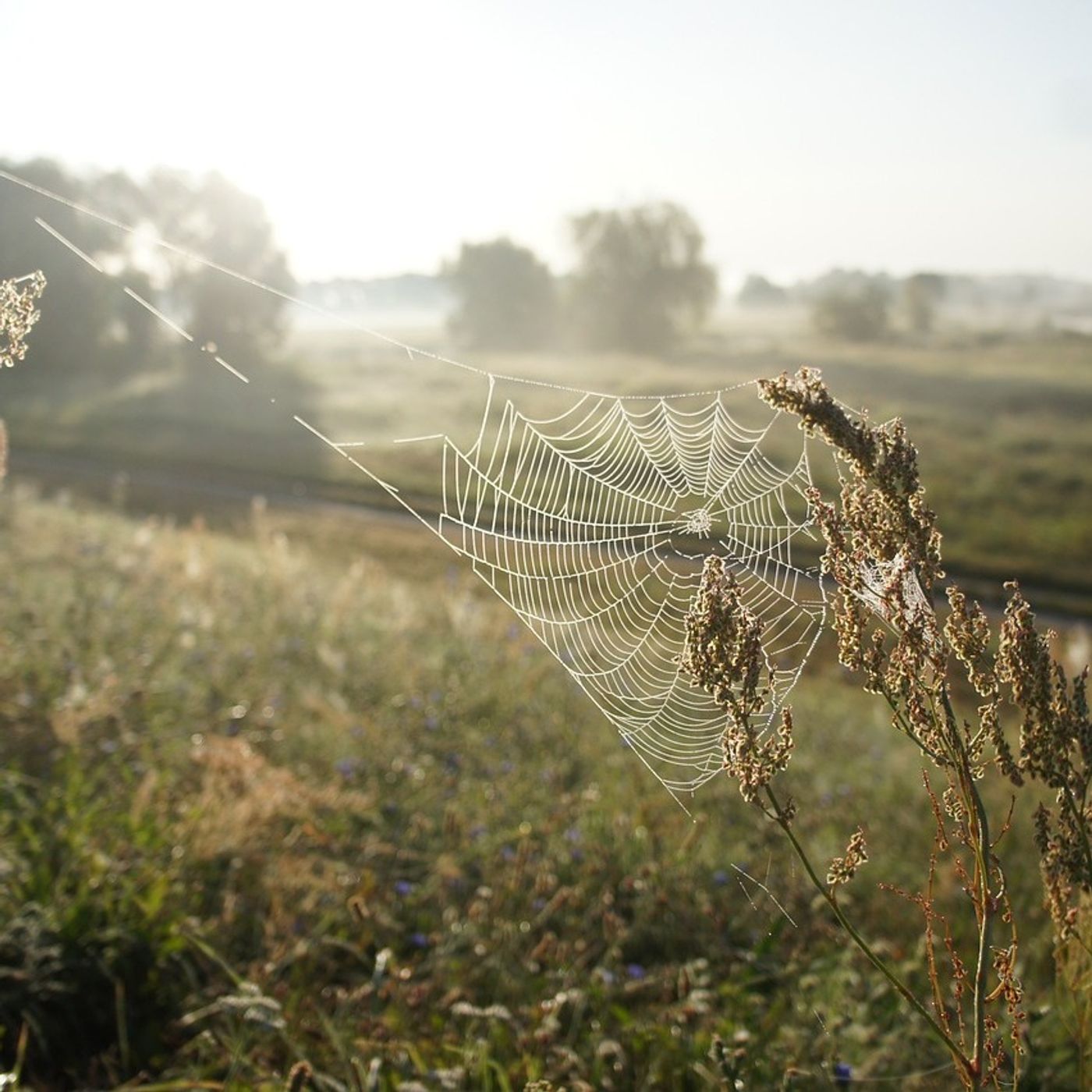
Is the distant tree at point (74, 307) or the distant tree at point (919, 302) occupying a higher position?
the distant tree at point (919, 302)

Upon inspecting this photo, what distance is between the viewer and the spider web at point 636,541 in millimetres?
3148

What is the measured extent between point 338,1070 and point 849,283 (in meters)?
72.1

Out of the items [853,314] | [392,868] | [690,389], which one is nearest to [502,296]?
[853,314]

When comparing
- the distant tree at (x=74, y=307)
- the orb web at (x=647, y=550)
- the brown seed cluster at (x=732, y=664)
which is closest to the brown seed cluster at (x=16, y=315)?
the orb web at (x=647, y=550)

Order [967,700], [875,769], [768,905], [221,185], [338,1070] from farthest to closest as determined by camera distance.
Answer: [221,185] → [967,700] → [875,769] → [768,905] → [338,1070]

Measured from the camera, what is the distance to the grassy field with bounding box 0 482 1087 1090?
12.1 feet

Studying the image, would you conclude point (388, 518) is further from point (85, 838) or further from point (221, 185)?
point (221, 185)

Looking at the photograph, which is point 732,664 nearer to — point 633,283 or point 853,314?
point 853,314

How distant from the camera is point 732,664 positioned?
2.25m

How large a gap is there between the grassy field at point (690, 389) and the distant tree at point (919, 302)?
175 inches

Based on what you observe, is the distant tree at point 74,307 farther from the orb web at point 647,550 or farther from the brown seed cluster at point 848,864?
the brown seed cluster at point 848,864

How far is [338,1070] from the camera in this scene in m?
3.60

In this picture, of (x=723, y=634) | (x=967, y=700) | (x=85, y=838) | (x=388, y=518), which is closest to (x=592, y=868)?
(x=85, y=838)

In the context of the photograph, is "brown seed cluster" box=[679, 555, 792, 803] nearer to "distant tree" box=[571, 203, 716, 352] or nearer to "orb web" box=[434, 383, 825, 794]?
"orb web" box=[434, 383, 825, 794]
